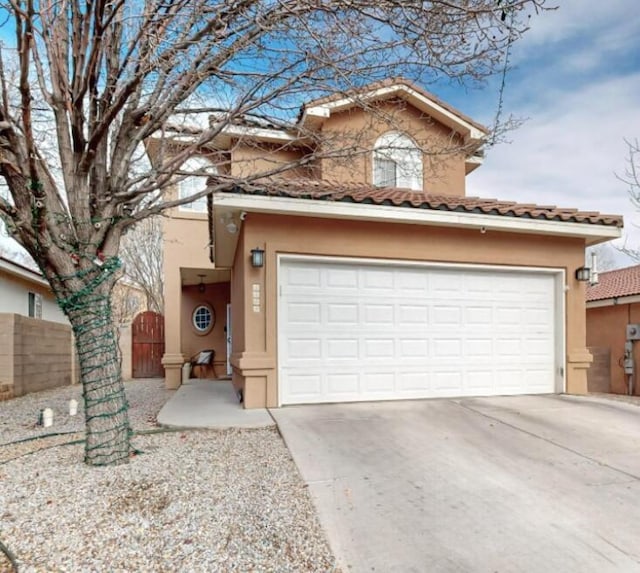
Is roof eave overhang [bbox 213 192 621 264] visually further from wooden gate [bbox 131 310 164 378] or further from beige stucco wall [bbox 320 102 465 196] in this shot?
wooden gate [bbox 131 310 164 378]

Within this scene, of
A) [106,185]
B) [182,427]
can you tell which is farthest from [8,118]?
[182,427]

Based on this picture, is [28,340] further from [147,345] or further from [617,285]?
[617,285]

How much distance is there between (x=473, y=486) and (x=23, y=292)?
1514cm

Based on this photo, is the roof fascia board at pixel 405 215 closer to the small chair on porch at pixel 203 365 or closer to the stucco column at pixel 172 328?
the stucco column at pixel 172 328

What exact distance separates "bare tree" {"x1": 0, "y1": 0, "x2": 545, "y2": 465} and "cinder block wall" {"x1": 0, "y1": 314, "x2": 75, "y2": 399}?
6.58m

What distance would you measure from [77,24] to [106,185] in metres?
1.71

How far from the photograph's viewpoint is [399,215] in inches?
279

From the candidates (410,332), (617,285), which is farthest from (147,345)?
(617,285)

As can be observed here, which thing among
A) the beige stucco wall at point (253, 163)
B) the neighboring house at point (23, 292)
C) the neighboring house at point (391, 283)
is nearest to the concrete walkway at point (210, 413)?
the neighboring house at point (391, 283)

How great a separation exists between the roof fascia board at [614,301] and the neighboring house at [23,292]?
16144mm

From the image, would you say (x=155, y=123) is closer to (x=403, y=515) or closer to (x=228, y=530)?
(x=228, y=530)

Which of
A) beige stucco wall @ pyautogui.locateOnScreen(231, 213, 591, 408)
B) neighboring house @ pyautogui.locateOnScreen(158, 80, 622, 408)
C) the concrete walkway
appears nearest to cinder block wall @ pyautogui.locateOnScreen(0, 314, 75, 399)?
the concrete walkway

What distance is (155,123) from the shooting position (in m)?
4.88

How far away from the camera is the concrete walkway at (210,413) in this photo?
5832 mm
